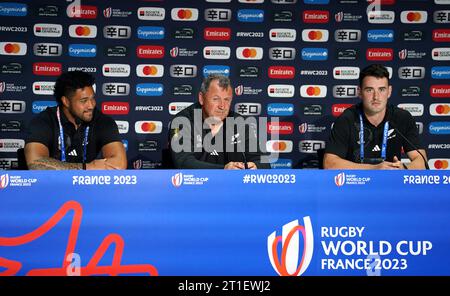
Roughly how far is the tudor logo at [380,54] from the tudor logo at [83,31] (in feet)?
7.06

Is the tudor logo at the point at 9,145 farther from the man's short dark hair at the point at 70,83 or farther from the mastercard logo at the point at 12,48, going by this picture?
the man's short dark hair at the point at 70,83

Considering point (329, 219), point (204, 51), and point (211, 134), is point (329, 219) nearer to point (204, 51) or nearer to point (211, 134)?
point (211, 134)

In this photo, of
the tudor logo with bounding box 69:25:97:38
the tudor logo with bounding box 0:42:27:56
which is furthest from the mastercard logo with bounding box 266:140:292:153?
the tudor logo with bounding box 0:42:27:56

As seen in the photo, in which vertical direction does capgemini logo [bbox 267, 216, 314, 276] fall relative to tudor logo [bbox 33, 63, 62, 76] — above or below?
below

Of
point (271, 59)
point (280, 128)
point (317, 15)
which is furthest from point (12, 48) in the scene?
point (317, 15)

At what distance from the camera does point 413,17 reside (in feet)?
17.8

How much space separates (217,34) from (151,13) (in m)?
0.54

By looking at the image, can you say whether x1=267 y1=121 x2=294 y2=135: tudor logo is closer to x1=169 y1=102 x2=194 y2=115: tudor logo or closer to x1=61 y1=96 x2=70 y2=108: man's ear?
x1=169 y1=102 x2=194 y2=115: tudor logo

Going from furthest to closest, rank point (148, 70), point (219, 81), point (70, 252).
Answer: point (148, 70), point (219, 81), point (70, 252)

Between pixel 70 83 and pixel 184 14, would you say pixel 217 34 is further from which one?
pixel 70 83

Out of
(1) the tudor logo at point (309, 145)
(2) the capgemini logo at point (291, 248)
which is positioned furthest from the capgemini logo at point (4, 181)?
(1) the tudor logo at point (309, 145)

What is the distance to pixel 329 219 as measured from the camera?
116 inches

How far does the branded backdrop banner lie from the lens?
2.91 m

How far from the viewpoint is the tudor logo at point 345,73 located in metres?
5.43
